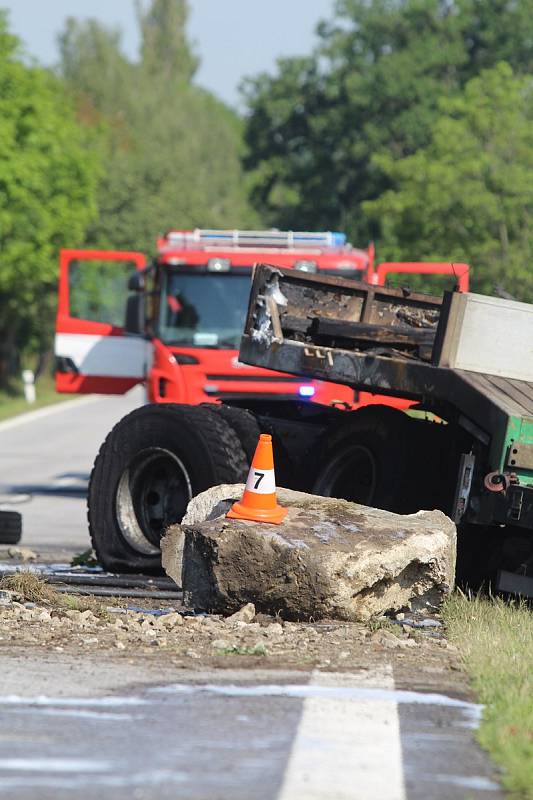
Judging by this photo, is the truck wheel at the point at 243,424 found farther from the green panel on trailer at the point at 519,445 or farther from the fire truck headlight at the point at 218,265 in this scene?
the fire truck headlight at the point at 218,265

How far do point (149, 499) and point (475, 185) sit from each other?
33062mm

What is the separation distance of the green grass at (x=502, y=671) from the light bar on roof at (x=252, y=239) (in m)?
8.77

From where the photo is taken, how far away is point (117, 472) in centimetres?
1190

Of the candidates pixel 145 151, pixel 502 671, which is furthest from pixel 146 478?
pixel 145 151

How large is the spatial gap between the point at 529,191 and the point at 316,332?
3277cm

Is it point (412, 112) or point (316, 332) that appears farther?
point (412, 112)

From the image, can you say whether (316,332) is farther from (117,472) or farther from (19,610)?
(19,610)

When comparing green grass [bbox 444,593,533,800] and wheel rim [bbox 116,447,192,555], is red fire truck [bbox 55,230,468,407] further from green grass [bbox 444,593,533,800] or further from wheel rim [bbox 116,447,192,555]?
green grass [bbox 444,593,533,800]

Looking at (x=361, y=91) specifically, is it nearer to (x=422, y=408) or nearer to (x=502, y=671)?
(x=422, y=408)

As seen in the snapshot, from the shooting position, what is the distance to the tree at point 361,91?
70.5 m

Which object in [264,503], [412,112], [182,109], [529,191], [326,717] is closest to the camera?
[326,717]

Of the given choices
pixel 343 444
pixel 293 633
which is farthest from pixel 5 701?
pixel 343 444

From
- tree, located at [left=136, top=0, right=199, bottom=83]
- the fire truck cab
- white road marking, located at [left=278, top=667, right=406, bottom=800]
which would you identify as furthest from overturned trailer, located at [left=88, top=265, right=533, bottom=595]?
tree, located at [left=136, top=0, right=199, bottom=83]

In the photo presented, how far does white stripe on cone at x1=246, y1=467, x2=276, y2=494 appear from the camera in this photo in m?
9.16
